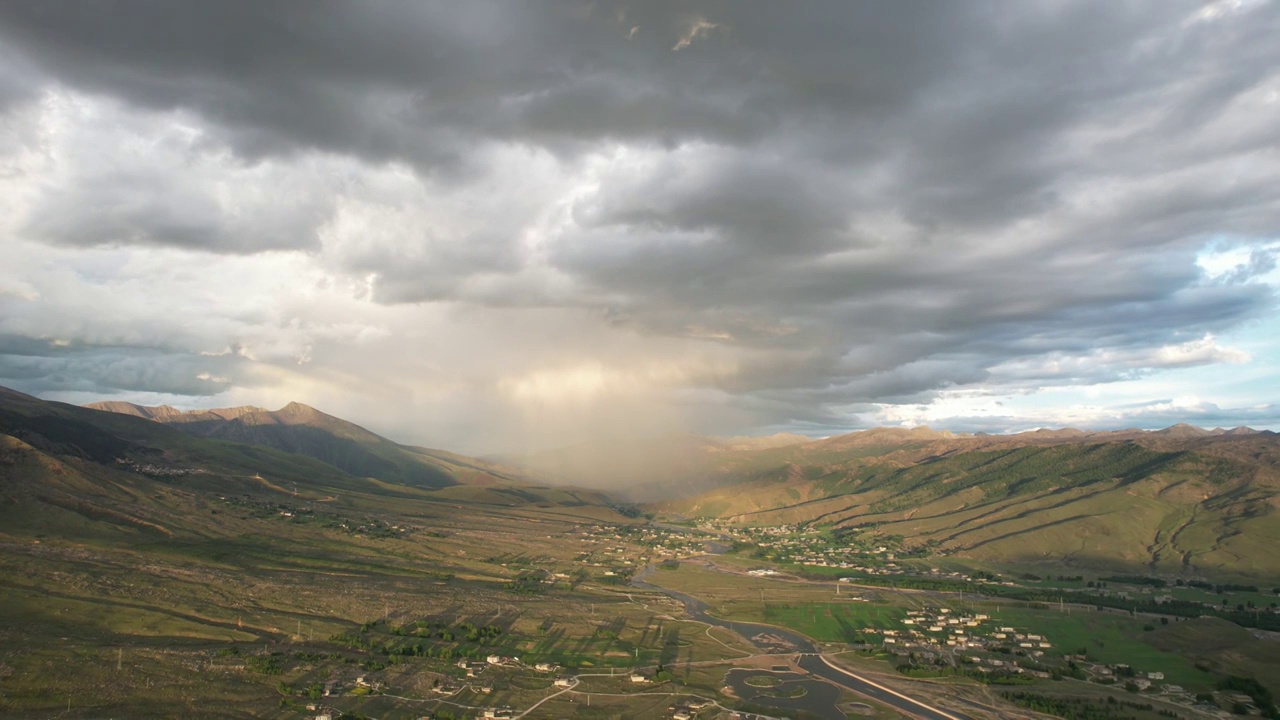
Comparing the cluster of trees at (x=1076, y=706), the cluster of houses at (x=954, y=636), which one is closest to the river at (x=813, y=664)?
the cluster of trees at (x=1076, y=706)

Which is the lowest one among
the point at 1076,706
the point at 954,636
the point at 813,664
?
the point at 813,664

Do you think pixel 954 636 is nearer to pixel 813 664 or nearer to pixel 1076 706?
pixel 813 664

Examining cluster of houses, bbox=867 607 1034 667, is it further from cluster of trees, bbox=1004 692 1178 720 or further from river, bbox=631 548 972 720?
cluster of trees, bbox=1004 692 1178 720

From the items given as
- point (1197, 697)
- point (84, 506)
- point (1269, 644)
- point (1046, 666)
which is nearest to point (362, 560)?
point (84, 506)

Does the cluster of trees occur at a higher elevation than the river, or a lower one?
higher

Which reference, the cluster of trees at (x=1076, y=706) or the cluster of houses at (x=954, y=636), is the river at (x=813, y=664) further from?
the cluster of houses at (x=954, y=636)

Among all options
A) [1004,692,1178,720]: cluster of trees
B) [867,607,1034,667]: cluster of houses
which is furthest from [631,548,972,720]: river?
[867,607,1034,667]: cluster of houses

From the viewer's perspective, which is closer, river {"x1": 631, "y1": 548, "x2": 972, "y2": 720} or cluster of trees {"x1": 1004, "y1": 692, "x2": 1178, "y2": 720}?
cluster of trees {"x1": 1004, "y1": 692, "x2": 1178, "y2": 720}

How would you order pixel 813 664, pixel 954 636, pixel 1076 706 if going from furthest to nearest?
1. pixel 954 636
2. pixel 813 664
3. pixel 1076 706

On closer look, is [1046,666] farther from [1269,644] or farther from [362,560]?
[362,560]

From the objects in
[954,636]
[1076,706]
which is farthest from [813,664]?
[954,636]

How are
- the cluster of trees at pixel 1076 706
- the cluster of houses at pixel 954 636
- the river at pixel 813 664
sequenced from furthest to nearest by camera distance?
the cluster of houses at pixel 954 636 → the river at pixel 813 664 → the cluster of trees at pixel 1076 706
